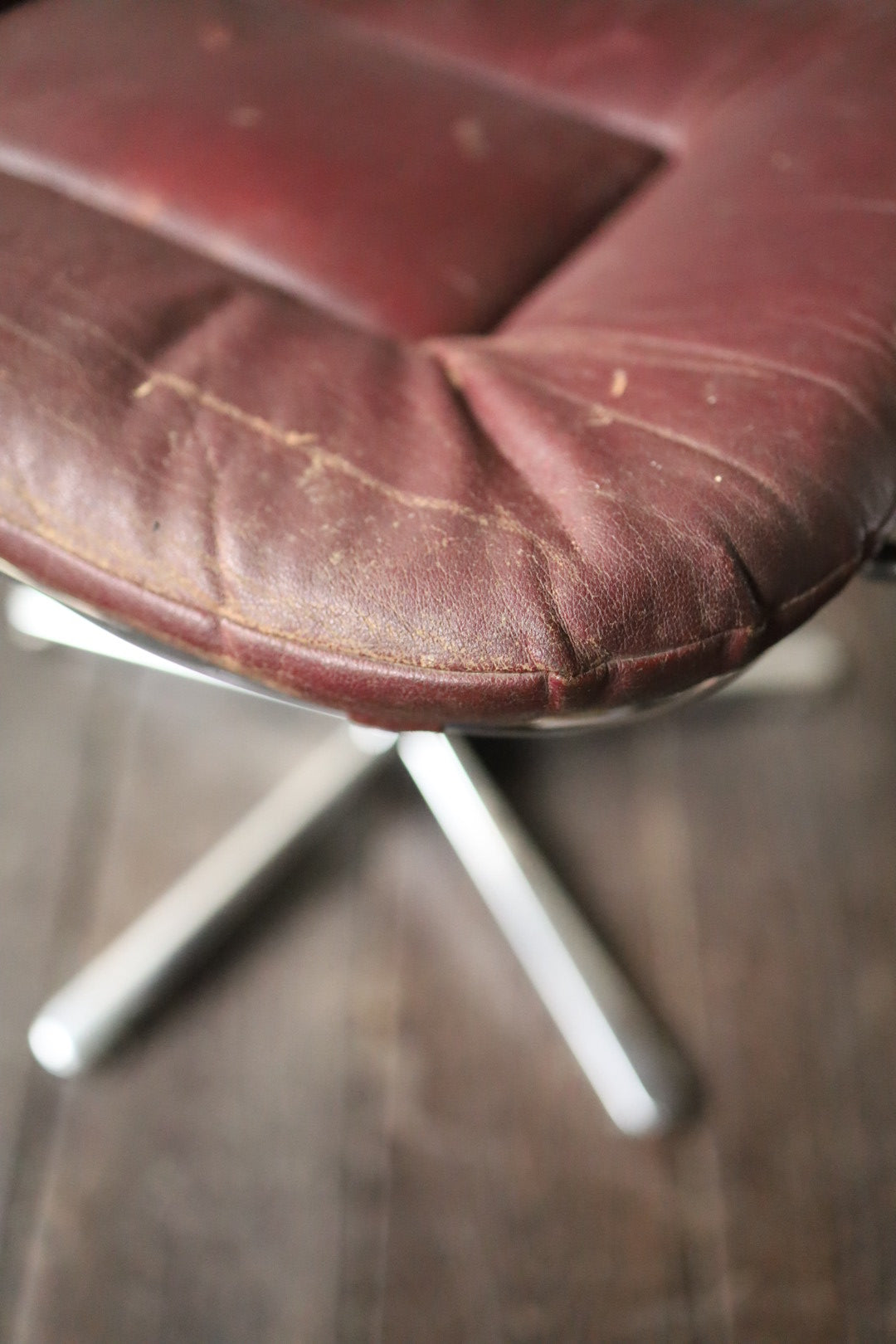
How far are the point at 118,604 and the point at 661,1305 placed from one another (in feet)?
2.03

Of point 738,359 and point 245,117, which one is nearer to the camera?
point 738,359

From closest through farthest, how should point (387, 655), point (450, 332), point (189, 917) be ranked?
point (387, 655)
point (450, 332)
point (189, 917)

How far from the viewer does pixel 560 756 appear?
989mm

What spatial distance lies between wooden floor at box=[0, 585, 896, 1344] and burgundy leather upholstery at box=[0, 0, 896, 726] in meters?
0.44

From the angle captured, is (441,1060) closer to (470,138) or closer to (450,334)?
(450,334)

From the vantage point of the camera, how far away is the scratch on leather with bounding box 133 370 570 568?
18.6 inches

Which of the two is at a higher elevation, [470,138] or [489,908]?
[470,138]

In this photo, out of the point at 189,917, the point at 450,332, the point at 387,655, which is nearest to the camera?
the point at 387,655

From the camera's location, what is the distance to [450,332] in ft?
2.11

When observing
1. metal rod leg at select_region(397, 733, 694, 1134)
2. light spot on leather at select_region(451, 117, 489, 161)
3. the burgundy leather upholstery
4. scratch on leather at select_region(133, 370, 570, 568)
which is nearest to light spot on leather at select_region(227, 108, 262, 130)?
the burgundy leather upholstery

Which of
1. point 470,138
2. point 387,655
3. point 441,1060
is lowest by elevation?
point 441,1060

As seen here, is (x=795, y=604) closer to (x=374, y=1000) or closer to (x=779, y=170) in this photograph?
(x=779, y=170)

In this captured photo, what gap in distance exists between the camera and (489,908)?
91 centimetres

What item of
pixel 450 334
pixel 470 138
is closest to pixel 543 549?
pixel 450 334
